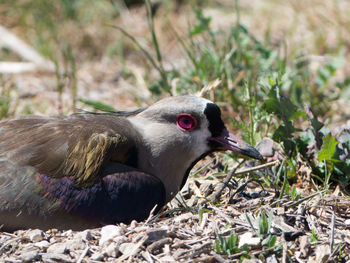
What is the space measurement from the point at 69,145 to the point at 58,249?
0.77 m

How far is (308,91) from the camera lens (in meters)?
6.21

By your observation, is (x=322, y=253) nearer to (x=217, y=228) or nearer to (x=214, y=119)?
(x=217, y=228)

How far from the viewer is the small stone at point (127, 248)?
336 centimetres

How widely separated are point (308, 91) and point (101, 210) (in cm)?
317

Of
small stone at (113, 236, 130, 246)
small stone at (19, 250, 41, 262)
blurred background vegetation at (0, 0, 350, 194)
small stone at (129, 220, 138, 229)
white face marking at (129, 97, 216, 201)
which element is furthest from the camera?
blurred background vegetation at (0, 0, 350, 194)

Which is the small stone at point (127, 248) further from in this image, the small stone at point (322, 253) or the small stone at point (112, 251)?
the small stone at point (322, 253)

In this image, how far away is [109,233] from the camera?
11.7 feet

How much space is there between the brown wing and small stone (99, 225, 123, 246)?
38 centimetres

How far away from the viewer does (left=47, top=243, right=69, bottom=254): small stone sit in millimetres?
3418

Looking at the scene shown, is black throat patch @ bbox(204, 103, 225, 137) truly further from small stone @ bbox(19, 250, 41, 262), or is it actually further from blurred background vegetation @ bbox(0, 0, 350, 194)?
small stone @ bbox(19, 250, 41, 262)

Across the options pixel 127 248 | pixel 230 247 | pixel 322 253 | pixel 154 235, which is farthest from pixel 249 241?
pixel 127 248

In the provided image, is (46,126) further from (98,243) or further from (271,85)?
(271,85)

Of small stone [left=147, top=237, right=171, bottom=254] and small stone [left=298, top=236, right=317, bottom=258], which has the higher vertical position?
small stone [left=147, top=237, right=171, bottom=254]

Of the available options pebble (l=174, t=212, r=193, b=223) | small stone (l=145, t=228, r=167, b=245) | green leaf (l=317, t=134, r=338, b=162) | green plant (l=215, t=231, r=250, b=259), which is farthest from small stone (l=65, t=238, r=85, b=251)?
green leaf (l=317, t=134, r=338, b=162)
